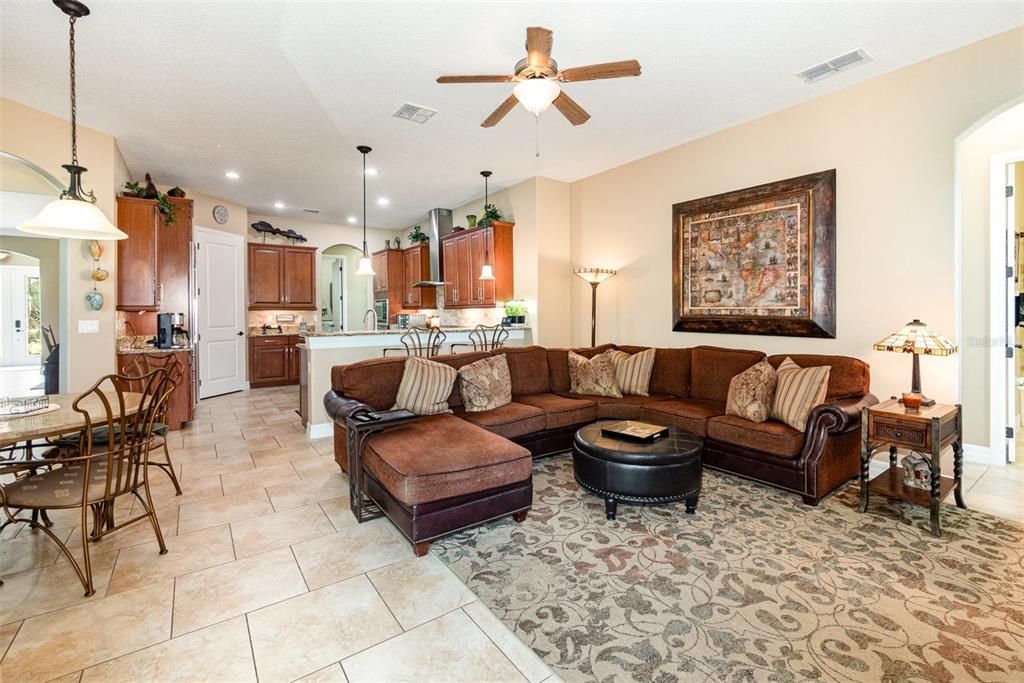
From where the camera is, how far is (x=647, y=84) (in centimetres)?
361

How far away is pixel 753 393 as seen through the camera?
3.55 metres

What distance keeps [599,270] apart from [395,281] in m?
4.96

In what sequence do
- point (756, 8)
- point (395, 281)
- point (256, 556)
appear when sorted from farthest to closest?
1. point (395, 281)
2. point (756, 8)
3. point (256, 556)

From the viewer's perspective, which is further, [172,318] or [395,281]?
[395,281]

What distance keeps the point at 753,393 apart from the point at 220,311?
303 inches

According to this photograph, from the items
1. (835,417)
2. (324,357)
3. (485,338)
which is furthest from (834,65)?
(324,357)

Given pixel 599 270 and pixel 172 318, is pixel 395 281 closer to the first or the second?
pixel 172 318

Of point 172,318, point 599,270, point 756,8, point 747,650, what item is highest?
point 756,8

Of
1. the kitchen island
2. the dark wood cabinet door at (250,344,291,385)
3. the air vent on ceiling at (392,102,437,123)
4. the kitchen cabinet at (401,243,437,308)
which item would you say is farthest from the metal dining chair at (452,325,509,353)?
the dark wood cabinet door at (250,344,291,385)

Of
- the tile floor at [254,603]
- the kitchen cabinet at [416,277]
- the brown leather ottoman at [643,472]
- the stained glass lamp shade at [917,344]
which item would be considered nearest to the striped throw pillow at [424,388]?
the tile floor at [254,603]

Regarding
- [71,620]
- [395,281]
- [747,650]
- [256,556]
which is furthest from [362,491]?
[395,281]

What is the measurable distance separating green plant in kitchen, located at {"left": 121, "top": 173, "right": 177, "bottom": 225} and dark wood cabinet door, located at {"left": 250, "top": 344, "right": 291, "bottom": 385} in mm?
3100

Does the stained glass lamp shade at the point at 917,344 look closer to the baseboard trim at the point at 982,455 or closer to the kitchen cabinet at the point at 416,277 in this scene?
the baseboard trim at the point at 982,455

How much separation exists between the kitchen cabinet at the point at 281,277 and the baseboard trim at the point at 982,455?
9.17 metres
